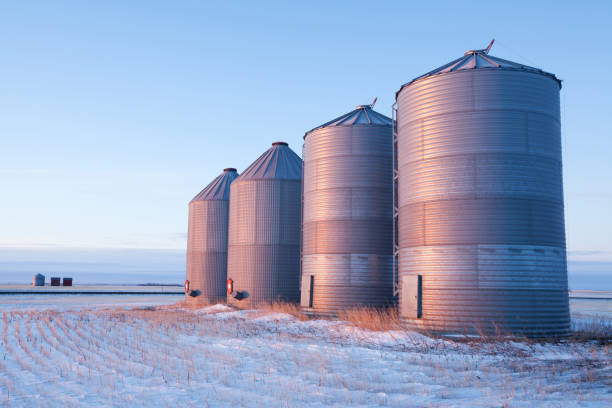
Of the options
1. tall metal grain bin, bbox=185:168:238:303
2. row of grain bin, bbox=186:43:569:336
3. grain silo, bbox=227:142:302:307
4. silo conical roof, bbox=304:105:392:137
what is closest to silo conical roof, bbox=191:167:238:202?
tall metal grain bin, bbox=185:168:238:303

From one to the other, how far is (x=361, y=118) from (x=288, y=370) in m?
16.3

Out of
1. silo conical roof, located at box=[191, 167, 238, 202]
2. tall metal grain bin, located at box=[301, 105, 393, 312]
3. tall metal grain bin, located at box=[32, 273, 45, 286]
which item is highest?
silo conical roof, located at box=[191, 167, 238, 202]

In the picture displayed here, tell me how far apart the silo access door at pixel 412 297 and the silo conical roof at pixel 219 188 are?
20.5m

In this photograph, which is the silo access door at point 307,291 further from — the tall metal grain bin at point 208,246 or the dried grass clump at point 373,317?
the tall metal grain bin at point 208,246

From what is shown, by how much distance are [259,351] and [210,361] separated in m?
1.88

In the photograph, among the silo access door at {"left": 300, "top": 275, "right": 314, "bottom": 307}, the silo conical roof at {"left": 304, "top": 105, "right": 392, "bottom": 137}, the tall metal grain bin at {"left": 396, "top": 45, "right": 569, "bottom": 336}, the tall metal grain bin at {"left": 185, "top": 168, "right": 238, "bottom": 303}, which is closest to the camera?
the tall metal grain bin at {"left": 396, "top": 45, "right": 569, "bottom": 336}

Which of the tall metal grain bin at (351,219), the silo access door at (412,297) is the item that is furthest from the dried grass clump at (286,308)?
the silo access door at (412,297)

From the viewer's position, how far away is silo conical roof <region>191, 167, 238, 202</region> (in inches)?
1496

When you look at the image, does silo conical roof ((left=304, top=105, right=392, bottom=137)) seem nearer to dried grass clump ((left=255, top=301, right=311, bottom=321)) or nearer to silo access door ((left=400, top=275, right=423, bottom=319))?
silo access door ((left=400, top=275, right=423, bottom=319))

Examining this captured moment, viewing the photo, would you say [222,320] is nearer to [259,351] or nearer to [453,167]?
[259,351]

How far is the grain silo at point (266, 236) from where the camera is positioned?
30531 mm

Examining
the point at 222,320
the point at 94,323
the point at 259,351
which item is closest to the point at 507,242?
the point at 259,351

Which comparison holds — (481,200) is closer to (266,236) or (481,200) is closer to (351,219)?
(351,219)

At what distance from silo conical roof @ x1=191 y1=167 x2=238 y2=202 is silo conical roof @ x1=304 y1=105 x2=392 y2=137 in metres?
12.8
